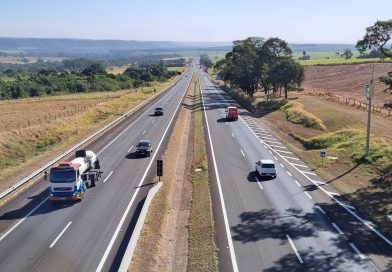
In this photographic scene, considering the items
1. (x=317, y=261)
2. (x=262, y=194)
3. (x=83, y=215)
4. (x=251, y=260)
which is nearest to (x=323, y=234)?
(x=317, y=261)

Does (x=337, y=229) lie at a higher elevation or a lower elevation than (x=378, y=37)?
lower

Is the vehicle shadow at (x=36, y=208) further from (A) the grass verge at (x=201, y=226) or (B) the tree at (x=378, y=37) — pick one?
(B) the tree at (x=378, y=37)

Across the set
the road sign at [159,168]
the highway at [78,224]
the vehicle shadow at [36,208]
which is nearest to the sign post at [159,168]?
the road sign at [159,168]

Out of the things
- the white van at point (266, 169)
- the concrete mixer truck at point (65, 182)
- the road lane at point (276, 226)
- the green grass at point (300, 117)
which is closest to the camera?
the road lane at point (276, 226)

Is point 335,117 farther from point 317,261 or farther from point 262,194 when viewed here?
point 317,261

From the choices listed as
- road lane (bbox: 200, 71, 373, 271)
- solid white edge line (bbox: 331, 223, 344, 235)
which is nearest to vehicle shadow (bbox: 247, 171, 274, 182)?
road lane (bbox: 200, 71, 373, 271)

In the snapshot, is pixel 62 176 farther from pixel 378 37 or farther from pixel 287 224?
pixel 378 37

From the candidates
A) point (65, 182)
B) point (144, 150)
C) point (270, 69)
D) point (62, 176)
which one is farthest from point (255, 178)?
point (270, 69)
